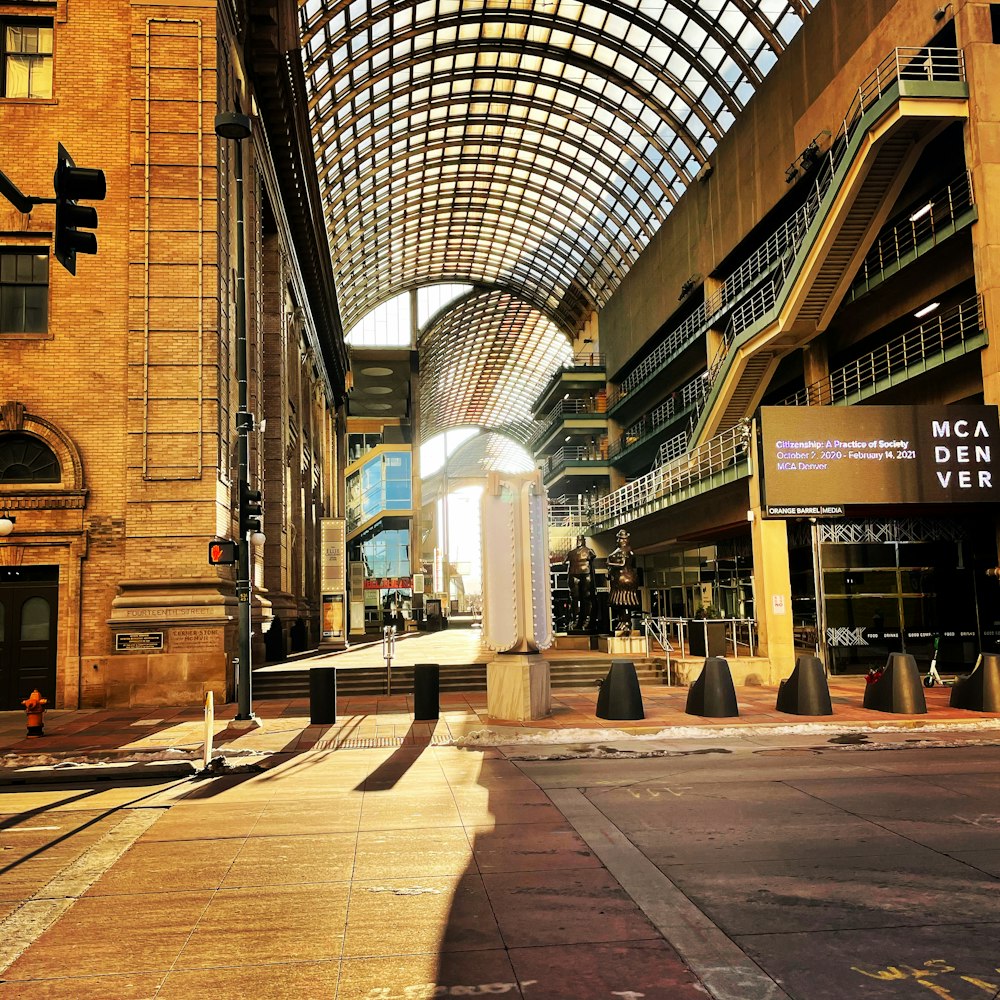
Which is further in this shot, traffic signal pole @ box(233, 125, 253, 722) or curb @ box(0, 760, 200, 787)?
traffic signal pole @ box(233, 125, 253, 722)

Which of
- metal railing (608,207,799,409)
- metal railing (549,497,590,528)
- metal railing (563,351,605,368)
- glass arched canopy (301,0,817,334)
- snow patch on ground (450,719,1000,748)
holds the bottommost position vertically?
snow patch on ground (450,719,1000,748)

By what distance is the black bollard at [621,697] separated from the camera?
14555 millimetres

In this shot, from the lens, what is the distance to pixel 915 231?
29.6 m

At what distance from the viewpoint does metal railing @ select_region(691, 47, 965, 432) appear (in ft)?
86.4

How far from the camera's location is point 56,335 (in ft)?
65.5

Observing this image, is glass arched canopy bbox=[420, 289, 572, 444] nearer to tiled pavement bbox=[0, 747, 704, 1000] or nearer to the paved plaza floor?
the paved plaza floor

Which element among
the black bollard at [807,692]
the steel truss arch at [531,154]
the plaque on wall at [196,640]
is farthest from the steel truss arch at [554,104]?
the black bollard at [807,692]

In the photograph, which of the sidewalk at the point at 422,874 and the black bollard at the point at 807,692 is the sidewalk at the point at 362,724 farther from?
the sidewalk at the point at 422,874

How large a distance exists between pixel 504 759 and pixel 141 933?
6.84m

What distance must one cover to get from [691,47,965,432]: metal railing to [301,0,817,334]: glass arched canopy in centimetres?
738

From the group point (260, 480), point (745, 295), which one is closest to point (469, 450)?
point (745, 295)

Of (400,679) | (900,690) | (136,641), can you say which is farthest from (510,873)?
(400,679)

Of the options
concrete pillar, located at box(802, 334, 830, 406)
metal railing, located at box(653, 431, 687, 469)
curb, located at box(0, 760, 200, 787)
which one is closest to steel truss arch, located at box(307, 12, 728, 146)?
concrete pillar, located at box(802, 334, 830, 406)

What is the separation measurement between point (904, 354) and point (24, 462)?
23.7m
